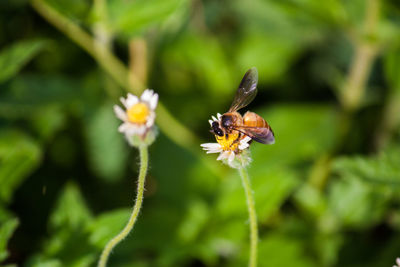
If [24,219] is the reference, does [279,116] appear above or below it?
above

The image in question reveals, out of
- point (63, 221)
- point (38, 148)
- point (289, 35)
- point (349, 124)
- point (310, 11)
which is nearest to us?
point (63, 221)

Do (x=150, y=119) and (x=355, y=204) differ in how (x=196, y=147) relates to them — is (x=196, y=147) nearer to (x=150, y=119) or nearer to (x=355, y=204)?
(x=355, y=204)

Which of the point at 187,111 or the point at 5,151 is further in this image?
the point at 187,111

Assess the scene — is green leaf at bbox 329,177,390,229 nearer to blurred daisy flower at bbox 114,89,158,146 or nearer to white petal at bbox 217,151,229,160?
white petal at bbox 217,151,229,160

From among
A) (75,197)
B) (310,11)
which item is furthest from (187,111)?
(75,197)

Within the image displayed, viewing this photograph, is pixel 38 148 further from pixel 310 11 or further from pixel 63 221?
pixel 310 11

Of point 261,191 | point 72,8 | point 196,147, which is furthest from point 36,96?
point 261,191
